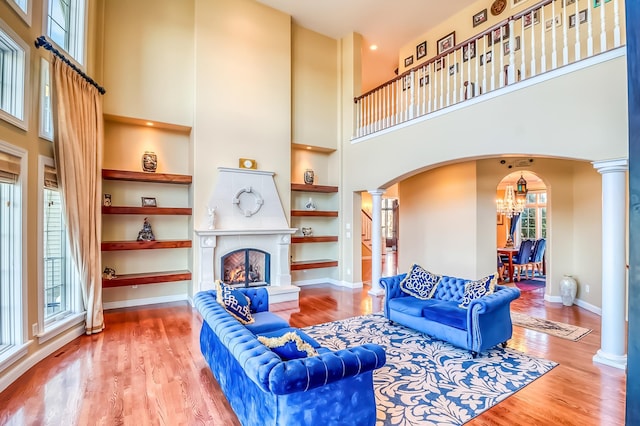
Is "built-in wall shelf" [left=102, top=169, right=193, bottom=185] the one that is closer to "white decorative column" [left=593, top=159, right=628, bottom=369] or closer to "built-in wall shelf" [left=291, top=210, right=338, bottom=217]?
"built-in wall shelf" [left=291, top=210, right=338, bottom=217]

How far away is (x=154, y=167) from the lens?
6.00 meters

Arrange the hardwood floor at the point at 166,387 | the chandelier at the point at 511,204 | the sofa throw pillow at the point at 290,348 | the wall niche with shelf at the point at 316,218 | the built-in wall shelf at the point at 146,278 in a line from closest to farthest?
1. the sofa throw pillow at the point at 290,348
2. the hardwood floor at the point at 166,387
3. the built-in wall shelf at the point at 146,278
4. the wall niche with shelf at the point at 316,218
5. the chandelier at the point at 511,204

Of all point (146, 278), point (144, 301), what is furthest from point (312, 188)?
point (144, 301)

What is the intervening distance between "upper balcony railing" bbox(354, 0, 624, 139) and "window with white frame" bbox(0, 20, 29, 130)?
214 inches

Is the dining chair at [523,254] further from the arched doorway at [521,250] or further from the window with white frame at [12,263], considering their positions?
the window with white frame at [12,263]

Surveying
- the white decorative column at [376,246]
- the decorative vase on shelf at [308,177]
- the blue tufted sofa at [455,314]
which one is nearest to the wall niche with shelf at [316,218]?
the decorative vase on shelf at [308,177]

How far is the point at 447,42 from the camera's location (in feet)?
23.3

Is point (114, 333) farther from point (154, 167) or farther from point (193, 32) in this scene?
point (193, 32)

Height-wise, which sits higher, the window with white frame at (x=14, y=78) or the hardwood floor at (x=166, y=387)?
the window with white frame at (x=14, y=78)

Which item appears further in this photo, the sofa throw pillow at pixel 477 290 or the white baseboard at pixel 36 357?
the sofa throw pillow at pixel 477 290

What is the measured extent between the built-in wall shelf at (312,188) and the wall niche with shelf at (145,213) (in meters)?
2.26

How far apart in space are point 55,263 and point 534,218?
13.2 metres

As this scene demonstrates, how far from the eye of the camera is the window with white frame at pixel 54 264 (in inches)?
154

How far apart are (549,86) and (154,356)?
5871 millimetres
